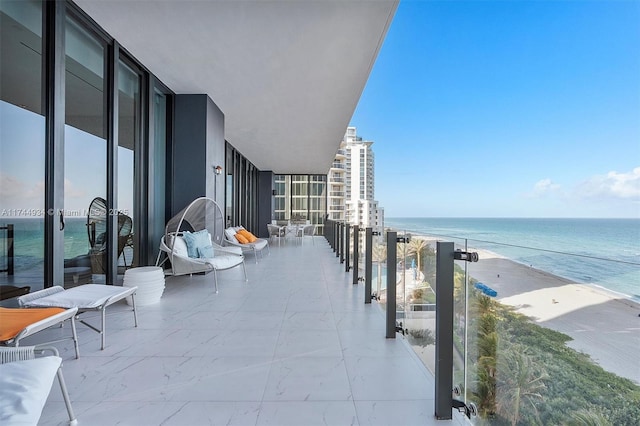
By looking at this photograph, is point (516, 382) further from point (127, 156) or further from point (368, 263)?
point (127, 156)

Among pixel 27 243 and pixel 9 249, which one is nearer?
pixel 9 249

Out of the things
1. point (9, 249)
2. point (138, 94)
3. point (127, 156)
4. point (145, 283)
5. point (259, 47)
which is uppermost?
point (259, 47)

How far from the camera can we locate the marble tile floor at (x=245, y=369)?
162 centimetres

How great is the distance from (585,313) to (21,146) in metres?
3.61

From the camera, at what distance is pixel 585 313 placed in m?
0.96

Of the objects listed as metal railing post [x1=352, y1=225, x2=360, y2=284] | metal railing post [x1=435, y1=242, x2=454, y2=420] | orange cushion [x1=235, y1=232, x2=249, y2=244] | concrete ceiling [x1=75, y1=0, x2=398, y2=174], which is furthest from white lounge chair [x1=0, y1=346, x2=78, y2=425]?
orange cushion [x1=235, y1=232, x2=249, y2=244]

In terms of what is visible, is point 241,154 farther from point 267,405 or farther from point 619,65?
point 619,65

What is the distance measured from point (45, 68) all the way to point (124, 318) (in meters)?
2.25

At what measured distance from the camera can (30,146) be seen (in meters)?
2.65

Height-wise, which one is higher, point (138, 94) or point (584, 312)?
point (138, 94)

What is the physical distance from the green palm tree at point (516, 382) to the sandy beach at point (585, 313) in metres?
0.19

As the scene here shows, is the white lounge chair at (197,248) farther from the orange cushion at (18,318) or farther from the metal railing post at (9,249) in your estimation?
the orange cushion at (18,318)

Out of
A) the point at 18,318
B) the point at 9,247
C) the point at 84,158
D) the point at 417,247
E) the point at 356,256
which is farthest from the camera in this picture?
the point at 356,256

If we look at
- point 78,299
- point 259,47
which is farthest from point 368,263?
point 259,47
